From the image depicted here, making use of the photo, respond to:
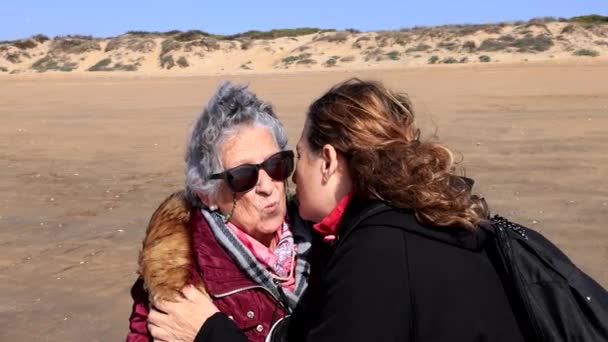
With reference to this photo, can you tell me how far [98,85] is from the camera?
3067 cm

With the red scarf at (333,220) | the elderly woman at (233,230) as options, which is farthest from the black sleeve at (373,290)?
the elderly woman at (233,230)

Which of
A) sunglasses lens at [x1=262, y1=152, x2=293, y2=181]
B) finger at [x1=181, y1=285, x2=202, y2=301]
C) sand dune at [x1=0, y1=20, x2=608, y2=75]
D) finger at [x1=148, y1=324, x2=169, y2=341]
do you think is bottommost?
sand dune at [x1=0, y1=20, x2=608, y2=75]

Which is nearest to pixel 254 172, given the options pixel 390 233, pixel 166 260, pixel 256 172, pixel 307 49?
pixel 256 172

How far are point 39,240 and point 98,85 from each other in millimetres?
24044

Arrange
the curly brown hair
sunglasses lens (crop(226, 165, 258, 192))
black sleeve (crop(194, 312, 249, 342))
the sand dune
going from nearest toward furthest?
the curly brown hair → black sleeve (crop(194, 312, 249, 342)) → sunglasses lens (crop(226, 165, 258, 192)) → the sand dune

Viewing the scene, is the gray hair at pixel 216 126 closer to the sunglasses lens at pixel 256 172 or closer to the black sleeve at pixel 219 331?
the sunglasses lens at pixel 256 172

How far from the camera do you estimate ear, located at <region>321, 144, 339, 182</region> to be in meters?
2.15

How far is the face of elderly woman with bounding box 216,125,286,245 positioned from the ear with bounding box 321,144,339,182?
0.55 meters

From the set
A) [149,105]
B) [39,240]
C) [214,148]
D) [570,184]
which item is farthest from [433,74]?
[214,148]

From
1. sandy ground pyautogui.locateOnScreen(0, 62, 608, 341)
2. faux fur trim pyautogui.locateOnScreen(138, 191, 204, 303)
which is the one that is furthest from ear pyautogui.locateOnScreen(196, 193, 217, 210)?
sandy ground pyautogui.locateOnScreen(0, 62, 608, 341)

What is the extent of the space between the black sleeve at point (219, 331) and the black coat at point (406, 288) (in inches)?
16.7

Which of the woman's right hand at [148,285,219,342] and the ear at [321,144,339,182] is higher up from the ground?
the ear at [321,144,339,182]

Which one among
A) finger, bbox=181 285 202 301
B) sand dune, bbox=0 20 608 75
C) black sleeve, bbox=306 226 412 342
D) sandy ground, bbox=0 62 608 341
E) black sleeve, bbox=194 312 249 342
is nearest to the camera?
black sleeve, bbox=306 226 412 342

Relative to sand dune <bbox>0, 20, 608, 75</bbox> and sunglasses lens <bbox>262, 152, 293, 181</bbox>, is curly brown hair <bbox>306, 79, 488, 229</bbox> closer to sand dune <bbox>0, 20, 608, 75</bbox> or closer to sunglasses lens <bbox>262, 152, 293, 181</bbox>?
sunglasses lens <bbox>262, 152, 293, 181</bbox>
